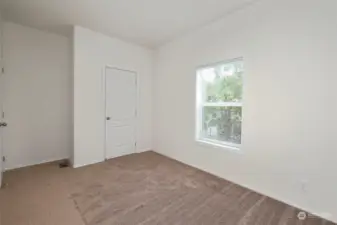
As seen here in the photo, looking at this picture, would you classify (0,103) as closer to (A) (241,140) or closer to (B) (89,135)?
(B) (89,135)

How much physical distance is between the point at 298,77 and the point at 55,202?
329 centimetres

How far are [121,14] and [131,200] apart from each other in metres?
2.79

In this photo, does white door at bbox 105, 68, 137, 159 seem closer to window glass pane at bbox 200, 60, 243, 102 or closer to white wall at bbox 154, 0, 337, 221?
window glass pane at bbox 200, 60, 243, 102

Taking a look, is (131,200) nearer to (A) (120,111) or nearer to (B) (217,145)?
(B) (217,145)

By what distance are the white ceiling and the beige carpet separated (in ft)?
8.65

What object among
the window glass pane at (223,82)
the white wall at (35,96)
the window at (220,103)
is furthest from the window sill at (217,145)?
the white wall at (35,96)

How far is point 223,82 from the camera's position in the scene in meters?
3.31

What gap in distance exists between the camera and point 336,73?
2.00 m

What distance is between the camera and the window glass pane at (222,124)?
3121 millimetres

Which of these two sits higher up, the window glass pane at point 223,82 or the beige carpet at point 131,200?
the window glass pane at point 223,82

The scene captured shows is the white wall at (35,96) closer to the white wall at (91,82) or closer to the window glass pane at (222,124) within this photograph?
the white wall at (91,82)

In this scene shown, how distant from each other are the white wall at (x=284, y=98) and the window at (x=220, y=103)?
0.66 feet

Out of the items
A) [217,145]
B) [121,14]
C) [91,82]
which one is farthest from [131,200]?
[121,14]

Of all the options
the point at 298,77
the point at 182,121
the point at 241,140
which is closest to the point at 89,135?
the point at 182,121
